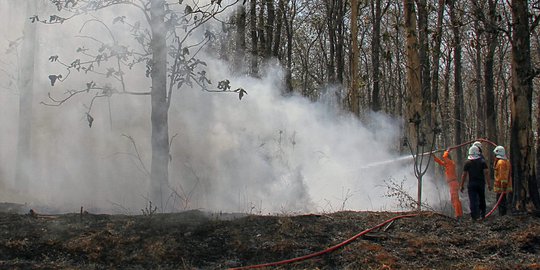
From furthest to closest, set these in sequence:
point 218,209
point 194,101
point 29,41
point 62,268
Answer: point 29,41, point 194,101, point 218,209, point 62,268

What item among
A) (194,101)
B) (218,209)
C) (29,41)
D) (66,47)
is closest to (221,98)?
(194,101)

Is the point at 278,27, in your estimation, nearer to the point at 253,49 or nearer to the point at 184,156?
the point at 253,49

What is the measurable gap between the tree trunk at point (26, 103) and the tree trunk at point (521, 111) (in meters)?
9.30

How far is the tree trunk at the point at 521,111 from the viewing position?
8758 millimetres

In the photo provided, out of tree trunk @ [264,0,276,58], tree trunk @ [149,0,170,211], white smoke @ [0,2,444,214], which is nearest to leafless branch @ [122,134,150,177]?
white smoke @ [0,2,444,214]

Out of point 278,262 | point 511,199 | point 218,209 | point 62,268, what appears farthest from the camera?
point 218,209

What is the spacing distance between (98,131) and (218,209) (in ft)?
9.68

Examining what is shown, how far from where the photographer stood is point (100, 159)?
1078 cm

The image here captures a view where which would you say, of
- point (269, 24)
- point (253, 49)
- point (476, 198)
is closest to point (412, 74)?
point (476, 198)

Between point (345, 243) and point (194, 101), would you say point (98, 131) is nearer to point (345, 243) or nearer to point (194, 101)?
point (194, 101)

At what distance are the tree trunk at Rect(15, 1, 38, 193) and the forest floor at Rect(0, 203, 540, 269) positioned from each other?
3814 mm

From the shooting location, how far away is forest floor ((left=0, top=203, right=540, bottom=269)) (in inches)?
242

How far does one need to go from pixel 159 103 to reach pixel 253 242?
12.6 feet

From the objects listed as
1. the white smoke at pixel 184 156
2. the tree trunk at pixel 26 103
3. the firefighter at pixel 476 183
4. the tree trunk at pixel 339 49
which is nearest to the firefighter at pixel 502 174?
the firefighter at pixel 476 183
